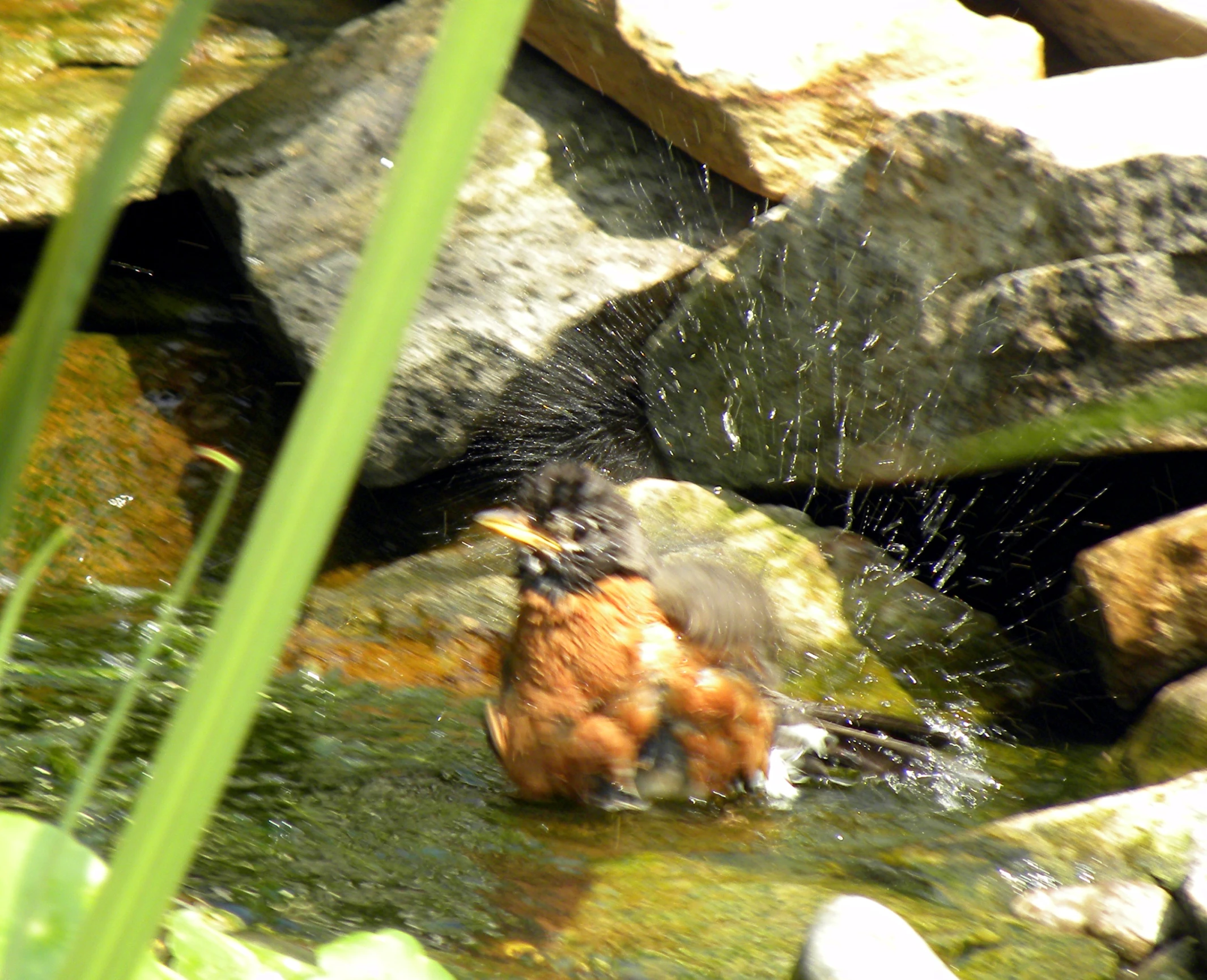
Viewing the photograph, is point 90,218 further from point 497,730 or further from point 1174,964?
point 497,730

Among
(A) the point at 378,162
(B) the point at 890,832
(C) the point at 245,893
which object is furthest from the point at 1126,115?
(C) the point at 245,893

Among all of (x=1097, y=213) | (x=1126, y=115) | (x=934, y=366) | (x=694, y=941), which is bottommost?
(x=694, y=941)

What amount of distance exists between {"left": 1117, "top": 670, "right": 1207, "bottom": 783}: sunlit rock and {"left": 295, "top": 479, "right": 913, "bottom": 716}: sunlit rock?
79 cm

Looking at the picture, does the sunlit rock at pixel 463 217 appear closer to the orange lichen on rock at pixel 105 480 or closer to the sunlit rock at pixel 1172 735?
the orange lichen on rock at pixel 105 480

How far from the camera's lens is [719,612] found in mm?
3436

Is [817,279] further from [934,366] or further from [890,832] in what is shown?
[890,832]

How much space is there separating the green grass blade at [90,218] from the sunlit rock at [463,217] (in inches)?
185

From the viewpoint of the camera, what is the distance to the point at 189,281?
20.7 feet

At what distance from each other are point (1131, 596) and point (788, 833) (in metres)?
1.57

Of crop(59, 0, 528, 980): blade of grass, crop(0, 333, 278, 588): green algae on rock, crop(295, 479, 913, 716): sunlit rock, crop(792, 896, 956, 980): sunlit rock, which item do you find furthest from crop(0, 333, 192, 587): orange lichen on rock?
crop(59, 0, 528, 980): blade of grass

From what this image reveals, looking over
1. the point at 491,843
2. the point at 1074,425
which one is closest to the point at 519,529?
the point at 491,843

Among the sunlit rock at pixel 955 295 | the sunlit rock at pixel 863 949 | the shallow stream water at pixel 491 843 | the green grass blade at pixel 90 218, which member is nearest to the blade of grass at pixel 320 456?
the green grass blade at pixel 90 218

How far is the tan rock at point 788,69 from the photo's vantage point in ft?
17.8

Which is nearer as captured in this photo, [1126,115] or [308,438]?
[308,438]
